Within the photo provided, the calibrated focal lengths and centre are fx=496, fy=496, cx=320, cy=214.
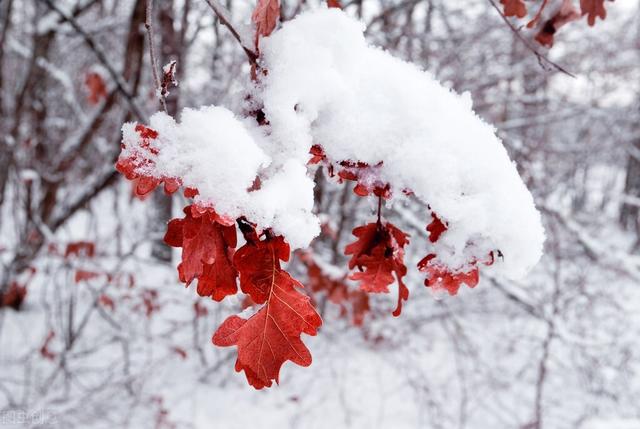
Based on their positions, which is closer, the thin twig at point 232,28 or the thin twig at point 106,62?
the thin twig at point 232,28

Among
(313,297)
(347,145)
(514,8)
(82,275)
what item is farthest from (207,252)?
(82,275)

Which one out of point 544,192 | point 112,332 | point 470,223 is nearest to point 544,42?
point 470,223

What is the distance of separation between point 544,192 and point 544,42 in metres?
2.96

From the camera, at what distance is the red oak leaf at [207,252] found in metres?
0.59

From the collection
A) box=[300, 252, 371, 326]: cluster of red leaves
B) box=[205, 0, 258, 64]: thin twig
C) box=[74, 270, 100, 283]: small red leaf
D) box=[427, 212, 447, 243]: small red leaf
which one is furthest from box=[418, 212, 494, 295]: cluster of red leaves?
box=[74, 270, 100, 283]: small red leaf

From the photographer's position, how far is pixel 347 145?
2.10 feet

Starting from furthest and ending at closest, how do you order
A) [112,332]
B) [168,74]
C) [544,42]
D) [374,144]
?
1. [112,332]
2. [544,42]
3. [374,144]
4. [168,74]

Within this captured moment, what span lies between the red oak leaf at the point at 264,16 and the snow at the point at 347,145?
2 centimetres

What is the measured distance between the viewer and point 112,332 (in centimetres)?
447

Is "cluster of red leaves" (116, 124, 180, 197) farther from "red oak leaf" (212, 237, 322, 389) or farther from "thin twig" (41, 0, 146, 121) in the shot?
"thin twig" (41, 0, 146, 121)

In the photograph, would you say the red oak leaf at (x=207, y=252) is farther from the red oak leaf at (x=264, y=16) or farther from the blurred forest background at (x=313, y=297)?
the blurred forest background at (x=313, y=297)

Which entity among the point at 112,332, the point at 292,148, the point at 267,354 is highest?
the point at 112,332

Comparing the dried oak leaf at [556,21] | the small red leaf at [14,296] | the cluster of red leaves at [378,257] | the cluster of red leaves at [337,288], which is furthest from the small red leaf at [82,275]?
the dried oak leaf at [556,21]

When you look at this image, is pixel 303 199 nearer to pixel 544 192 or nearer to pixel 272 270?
pixel 272 270
